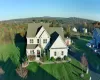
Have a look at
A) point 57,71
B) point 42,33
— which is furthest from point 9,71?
point 42,33

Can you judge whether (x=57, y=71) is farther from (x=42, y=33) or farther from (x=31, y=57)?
(x=42, y=33)

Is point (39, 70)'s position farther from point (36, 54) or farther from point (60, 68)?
point (36, 54)

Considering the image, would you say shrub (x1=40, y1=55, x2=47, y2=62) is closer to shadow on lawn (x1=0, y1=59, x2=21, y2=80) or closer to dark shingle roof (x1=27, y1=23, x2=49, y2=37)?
shadow on lawn (x1=0, y1=59, x2=21, y2=80)

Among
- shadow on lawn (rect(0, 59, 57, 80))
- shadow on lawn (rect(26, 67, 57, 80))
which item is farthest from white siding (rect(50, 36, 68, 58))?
shadow on lawn (rect(26, 67, 57, 80))

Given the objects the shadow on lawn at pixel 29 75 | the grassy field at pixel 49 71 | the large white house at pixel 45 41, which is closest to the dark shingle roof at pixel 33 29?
the large white house at pixel 45 41

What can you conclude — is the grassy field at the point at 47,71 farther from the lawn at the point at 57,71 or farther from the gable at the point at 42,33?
the gable at the point at 42,33

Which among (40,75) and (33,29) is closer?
(40,75)

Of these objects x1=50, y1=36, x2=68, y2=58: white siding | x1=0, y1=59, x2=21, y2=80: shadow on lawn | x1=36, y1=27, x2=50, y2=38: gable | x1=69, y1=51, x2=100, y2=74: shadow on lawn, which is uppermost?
x1=36, y1=27, x2=50, y2=38: gable

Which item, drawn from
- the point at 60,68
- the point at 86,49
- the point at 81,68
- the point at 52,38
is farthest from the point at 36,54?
the point at 86,49
